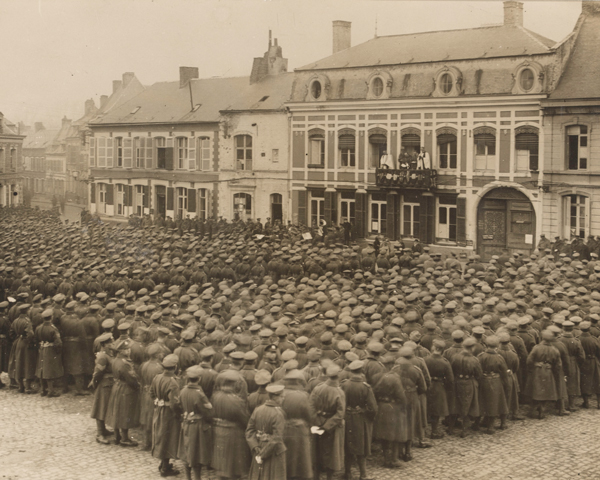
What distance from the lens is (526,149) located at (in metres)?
29.8

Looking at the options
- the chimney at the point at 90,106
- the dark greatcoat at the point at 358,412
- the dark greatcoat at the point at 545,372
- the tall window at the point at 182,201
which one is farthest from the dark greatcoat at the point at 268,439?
the chimney at the point at 90,106

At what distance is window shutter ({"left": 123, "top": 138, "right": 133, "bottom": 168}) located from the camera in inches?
1813

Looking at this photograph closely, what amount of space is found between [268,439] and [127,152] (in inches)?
1530

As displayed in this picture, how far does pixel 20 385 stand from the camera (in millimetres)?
15367

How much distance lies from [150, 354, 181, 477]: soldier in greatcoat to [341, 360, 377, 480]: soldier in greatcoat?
8.34ft

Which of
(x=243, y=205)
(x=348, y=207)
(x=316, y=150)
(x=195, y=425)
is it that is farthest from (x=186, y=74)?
Answer: (x=195, y=425)

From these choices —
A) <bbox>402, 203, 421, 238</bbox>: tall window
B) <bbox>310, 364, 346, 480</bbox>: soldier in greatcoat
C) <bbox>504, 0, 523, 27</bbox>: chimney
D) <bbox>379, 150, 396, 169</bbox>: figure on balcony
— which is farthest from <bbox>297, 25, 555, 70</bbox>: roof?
<bbox>310, 364, 346, 480</bbox>: soldier in greatcoat

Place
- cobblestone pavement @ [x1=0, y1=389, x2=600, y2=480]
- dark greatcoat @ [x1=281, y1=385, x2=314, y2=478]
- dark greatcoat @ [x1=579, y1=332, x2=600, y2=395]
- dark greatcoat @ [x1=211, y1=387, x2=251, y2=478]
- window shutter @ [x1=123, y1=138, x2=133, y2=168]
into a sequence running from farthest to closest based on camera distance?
window shutter @ [x1=123, y1=138, x2=133, y2=168] < dark greatcoat @ [x1=579, y1=332, x2=600, y2=395] < cobblestone pavement @ [x1=0, y1=389, x2=600, y2=480] < dark greatcoat @ [x1=211, y1=387, x2=251, y2=478] < dark greatcoat @ [x1=281, y1=385, x2=314, y2=478]

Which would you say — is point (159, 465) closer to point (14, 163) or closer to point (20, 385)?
point (20, 385)

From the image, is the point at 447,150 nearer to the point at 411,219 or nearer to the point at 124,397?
the point at 411,219

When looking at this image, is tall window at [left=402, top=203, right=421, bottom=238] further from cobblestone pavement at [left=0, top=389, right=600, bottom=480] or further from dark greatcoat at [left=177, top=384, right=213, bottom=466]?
dark greatcoat at [left=177, top=384, right=213, bottom=466]

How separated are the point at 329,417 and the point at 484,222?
Answer: 22161 mm

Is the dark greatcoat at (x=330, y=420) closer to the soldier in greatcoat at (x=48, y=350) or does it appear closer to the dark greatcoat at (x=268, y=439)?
the dark greatcoat at (x=268, y=439)

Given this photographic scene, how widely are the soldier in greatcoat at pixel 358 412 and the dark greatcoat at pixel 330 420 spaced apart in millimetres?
390
